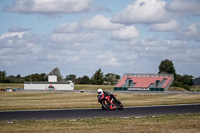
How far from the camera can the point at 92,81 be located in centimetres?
18100

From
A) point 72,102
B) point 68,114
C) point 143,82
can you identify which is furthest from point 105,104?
point 143,82

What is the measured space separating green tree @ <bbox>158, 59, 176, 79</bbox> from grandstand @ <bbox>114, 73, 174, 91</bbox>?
49.0 meters

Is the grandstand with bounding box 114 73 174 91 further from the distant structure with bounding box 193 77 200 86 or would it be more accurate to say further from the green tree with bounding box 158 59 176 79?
the distant structure with bounding box 193 77 200 86

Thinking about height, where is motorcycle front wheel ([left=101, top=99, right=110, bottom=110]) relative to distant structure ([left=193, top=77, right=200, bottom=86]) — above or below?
below

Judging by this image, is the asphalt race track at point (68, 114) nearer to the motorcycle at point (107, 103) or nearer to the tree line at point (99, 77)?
the motorcycle at point (107, 103)

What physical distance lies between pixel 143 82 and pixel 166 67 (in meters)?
56.8

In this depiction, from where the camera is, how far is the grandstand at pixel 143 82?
332 ft

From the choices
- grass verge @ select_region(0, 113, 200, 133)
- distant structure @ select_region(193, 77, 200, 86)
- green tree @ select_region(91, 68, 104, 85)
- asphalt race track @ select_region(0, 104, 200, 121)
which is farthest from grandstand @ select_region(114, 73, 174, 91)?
grass verge @ select_region(0, 113, 200, 133)

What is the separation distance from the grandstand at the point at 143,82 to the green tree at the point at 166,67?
49.0m

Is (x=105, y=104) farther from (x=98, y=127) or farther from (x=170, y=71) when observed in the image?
(x=170, y=71)

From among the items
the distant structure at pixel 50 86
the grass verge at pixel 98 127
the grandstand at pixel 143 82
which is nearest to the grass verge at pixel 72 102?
the grass verge at pixel 98 127

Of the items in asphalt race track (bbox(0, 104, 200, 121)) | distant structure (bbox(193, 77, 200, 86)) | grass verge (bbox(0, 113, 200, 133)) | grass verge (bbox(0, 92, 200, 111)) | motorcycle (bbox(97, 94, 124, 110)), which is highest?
distant structure (bbox(193, 77, 200, 86))

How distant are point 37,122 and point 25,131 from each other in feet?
9.98

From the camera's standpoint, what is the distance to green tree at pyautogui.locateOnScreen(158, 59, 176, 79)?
507ft
